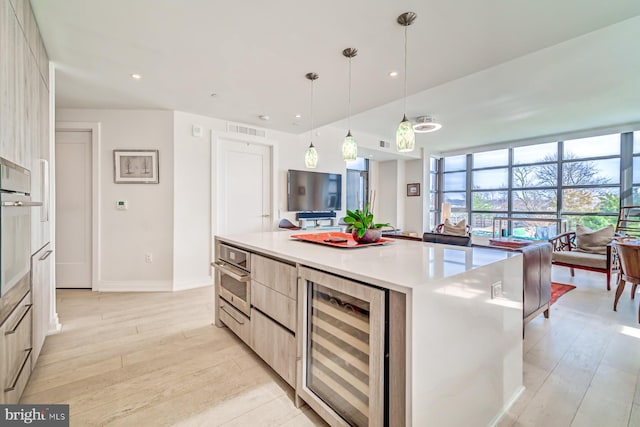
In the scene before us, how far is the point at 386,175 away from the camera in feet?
26.0

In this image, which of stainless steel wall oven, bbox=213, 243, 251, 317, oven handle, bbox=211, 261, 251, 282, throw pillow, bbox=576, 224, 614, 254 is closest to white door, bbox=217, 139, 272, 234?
stainless steel wall oven, bbox=213, 243, 251, 317

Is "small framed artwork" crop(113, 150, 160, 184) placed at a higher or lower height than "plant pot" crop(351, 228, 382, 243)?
higher

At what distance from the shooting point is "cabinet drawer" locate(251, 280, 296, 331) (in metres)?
1.58

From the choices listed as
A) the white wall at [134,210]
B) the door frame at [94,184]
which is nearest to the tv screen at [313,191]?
the white wall at [134,210]

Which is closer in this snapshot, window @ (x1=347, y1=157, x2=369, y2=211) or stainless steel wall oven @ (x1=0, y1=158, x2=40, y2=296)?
stainless steel wall oven @ (x1=0, y1=158, x2=40, y2=296)

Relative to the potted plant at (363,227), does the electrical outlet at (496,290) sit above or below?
below

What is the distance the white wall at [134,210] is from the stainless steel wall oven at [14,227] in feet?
7.07

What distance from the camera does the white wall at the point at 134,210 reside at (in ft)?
12.2

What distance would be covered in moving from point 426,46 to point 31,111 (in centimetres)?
293

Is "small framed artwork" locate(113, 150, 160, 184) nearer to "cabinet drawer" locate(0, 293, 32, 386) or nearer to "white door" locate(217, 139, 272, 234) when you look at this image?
"white door" locate(217, 139, 272, 234)

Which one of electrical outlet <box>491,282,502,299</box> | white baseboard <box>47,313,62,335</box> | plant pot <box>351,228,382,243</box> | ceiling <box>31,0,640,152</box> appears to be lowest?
white baseboard <box>47,313,62,335</box>

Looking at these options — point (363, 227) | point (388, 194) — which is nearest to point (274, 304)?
point (363, 227)

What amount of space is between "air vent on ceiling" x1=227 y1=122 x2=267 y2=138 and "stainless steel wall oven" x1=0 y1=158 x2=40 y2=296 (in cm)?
279

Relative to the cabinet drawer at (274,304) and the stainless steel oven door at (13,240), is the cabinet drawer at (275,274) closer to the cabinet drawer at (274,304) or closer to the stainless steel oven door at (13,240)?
the cabinet drawer at (274,304)
